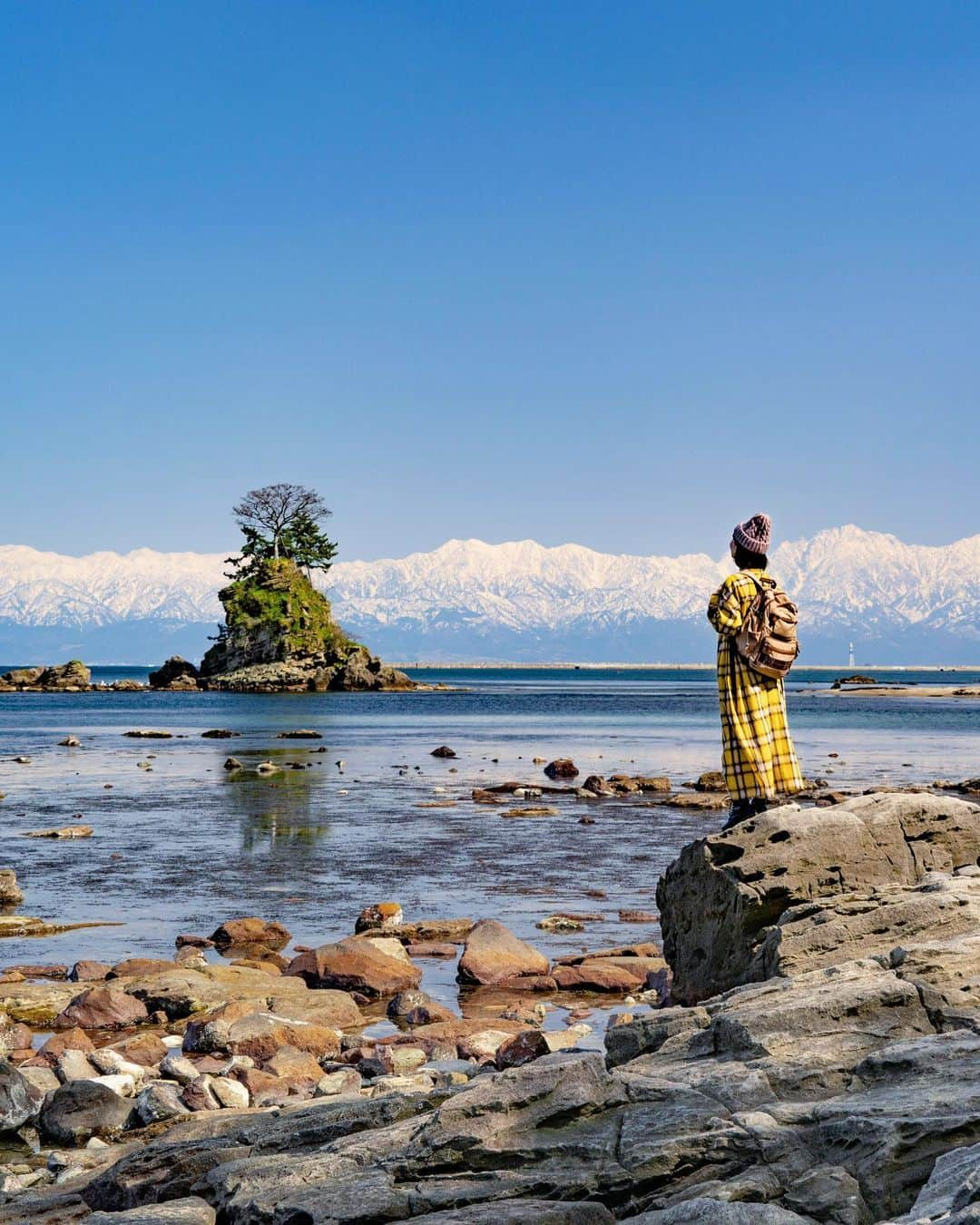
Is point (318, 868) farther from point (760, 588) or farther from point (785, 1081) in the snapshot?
point (785, 1081)

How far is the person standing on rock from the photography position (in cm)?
1086

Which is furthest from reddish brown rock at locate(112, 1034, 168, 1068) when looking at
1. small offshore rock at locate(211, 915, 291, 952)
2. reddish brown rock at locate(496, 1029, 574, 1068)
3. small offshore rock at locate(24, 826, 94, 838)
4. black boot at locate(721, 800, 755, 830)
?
small offshore rock at locate(24, 826, 94, 838)

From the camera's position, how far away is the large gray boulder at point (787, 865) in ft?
32.0

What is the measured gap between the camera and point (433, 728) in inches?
2552

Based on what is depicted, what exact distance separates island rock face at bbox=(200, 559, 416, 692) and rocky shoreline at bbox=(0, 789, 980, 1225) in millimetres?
106931

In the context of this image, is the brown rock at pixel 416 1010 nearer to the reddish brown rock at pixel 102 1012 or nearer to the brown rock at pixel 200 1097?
the reddish brown rock at pixel 102 1012

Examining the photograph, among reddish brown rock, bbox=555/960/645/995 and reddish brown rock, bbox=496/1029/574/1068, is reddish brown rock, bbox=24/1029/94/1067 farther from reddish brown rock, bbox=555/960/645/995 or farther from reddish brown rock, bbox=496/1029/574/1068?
reddish brown rock, bbox=555/960/645/995

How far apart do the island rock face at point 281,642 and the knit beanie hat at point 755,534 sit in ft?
356

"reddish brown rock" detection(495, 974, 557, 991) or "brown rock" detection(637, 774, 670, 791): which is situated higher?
"reddish brown rock" detection(495, 974, 557, 991)

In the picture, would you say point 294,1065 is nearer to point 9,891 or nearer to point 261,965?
point 261,965

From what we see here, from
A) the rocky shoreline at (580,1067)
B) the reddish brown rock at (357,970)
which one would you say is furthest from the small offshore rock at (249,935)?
the reddish brown rock at (357,970)

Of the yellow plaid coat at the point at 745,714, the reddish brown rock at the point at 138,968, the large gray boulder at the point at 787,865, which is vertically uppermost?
the yellow plaid coat at the point at 745,714

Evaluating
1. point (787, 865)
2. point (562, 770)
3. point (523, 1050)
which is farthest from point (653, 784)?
point (523, 1050)

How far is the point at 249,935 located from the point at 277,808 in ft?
46.5
